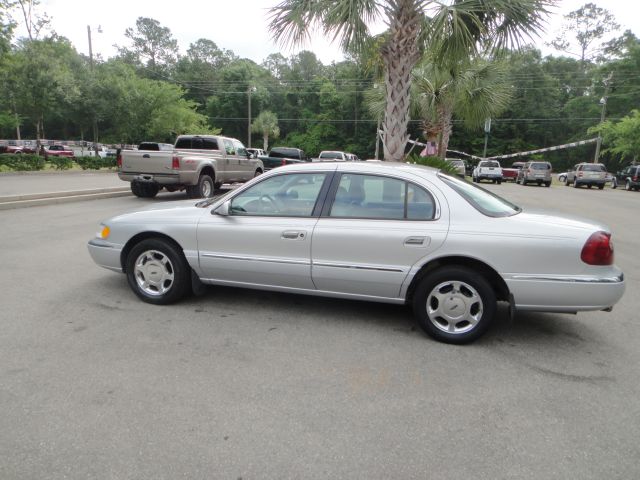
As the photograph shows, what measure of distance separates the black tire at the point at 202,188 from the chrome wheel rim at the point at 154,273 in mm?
8187

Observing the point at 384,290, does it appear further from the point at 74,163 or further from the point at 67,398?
the point at 74,163

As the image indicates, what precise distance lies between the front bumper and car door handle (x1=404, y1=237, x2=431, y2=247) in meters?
2.97

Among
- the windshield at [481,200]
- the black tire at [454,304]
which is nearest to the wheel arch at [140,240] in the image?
the black tire at [454,304]

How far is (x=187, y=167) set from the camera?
39.9 feet

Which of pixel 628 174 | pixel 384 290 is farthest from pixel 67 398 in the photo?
pixel 628 174

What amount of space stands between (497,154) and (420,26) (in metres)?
47.8

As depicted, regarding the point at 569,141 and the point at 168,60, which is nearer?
the point at 569,141

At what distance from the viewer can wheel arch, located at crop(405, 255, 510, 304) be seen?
12.2 ft

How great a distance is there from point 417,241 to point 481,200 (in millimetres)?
798

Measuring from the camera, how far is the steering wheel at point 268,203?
171 inches

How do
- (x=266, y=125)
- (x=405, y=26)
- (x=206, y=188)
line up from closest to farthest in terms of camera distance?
(x=405, y=26)
(x=206, y=188)
(x=266, y=125)

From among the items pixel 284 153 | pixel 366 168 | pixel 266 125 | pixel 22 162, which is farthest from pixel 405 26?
pixel 266 125

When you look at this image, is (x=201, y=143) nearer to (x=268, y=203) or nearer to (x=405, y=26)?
(x=405, y=26)

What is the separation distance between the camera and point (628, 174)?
95.9 feet
